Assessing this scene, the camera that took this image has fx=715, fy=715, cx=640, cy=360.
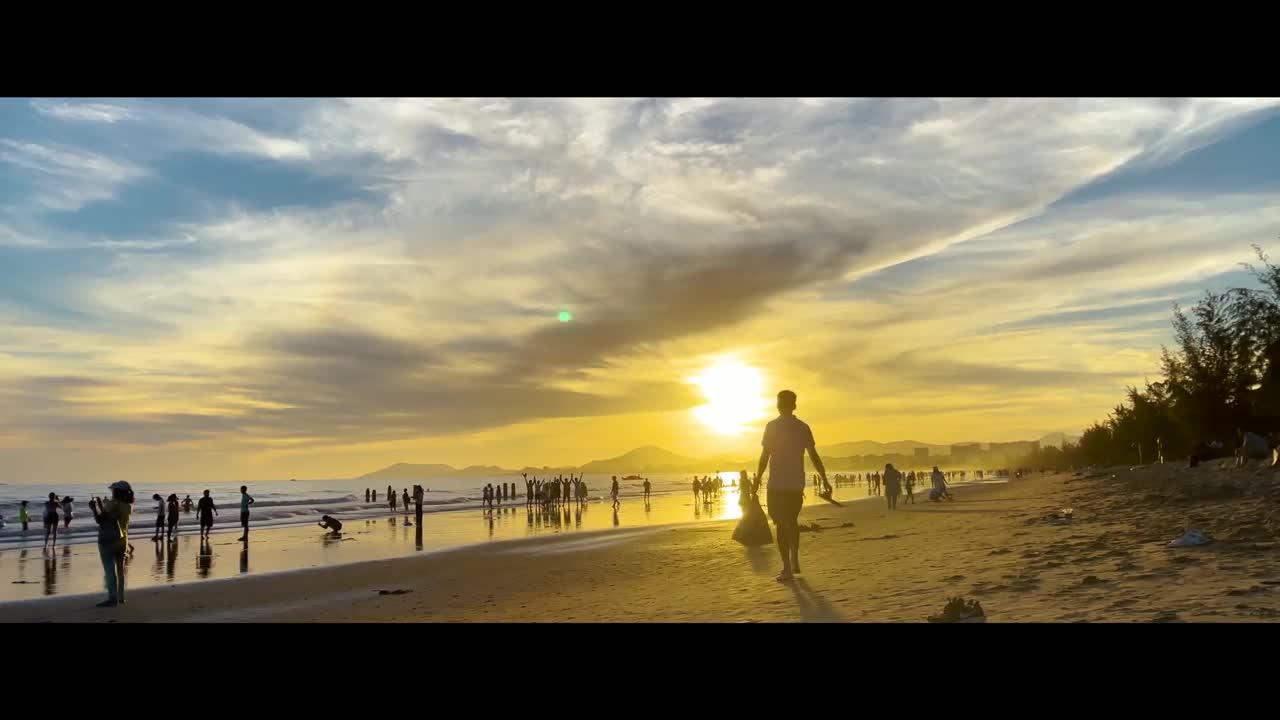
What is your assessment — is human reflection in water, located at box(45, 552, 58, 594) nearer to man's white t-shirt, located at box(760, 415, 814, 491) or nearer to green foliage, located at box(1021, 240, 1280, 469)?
man's white t-shirt, located at box(760, 415, 814, 491)

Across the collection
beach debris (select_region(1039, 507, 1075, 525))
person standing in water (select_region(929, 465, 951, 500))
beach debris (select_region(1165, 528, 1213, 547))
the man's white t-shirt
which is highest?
the man's white t-shirt

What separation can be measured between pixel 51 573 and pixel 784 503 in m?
19.2

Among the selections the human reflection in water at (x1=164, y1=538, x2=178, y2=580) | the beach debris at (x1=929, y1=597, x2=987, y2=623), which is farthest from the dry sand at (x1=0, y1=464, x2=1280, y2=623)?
the human reflection in water at (x1=164, y1=538, x2=178, y2=580)

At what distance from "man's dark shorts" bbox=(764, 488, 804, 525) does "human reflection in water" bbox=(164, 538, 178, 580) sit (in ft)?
48.3

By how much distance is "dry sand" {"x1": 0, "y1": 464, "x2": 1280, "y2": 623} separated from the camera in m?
6.82

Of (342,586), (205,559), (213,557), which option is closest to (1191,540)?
(342,586)

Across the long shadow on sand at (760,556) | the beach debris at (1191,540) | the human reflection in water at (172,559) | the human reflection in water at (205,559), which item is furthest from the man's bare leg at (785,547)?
the human reflection in water at (172,559)
